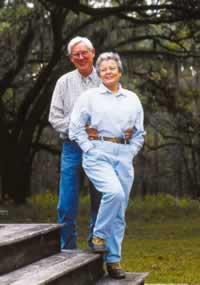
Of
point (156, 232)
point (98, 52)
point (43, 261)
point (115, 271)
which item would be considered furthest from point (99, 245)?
point (98, 52)

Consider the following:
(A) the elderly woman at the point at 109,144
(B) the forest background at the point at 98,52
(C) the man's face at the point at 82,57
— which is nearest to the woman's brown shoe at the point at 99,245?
(A) the elderly woman at the point at 109,144

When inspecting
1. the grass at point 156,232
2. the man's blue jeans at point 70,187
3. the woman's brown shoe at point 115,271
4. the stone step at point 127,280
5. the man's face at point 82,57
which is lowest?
the grass at point 156,232

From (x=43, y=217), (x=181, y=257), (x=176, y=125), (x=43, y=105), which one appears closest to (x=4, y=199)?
(x=43, y=105)

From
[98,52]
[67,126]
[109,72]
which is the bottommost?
[67,126]

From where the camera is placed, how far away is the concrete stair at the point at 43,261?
17.0 feet

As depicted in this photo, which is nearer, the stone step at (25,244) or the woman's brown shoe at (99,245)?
the stone step at (25,244)

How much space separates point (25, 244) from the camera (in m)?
5.66

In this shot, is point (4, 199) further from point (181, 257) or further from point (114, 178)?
point (114, 178)

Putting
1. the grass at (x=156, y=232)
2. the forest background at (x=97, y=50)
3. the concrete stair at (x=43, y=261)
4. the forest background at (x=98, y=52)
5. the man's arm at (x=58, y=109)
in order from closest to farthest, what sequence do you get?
the concrete stair at (x=43, y=261) < the man's arm at (x=58, y=109) < the grass at (x=156, y=232) < the forest background at (x=98, y=52) < the forest background at (x=97, y=50)

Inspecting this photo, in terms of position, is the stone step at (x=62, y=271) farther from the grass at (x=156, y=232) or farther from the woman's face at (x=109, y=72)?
the grass at (x=156, y=232)

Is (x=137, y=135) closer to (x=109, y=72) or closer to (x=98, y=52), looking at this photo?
(x=109, y=72)

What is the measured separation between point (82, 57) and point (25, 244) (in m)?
1.60

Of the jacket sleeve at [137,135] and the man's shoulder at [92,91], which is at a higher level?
the man's shoulder at [92,91]

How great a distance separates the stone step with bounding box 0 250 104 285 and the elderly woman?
0.39 ft
